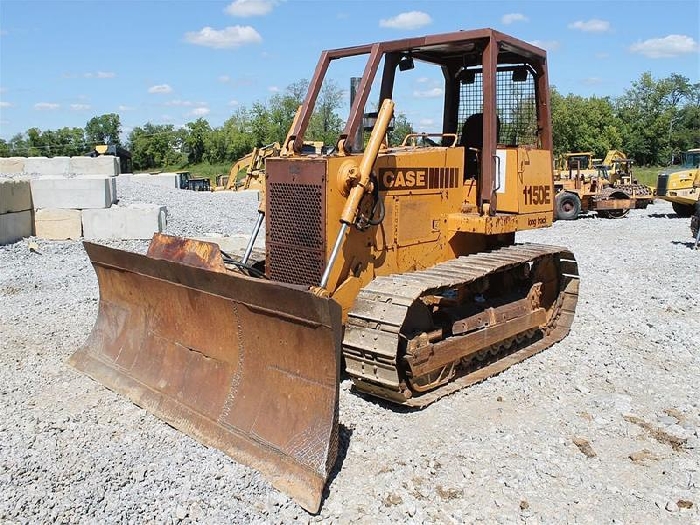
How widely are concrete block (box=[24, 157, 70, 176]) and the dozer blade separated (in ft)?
45.0

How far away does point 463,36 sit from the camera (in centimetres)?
598

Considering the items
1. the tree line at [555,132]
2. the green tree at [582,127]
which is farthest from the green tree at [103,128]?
the green tree at [582,127]

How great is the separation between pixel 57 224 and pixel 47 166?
24.8ft

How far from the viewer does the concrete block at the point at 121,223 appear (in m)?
12.1

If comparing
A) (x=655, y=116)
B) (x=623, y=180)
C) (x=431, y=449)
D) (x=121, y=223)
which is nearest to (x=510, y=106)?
(x=431, y=449)

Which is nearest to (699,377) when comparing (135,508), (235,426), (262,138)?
(235,426)

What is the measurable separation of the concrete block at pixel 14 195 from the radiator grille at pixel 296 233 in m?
7.32

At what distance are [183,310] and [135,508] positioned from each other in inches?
69.7

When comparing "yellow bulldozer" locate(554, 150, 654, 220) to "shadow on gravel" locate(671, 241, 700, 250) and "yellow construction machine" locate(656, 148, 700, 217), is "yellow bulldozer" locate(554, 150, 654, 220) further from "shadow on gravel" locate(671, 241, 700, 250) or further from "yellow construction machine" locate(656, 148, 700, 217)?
"shadow on gravel" locate(671, 241, 700, 250)

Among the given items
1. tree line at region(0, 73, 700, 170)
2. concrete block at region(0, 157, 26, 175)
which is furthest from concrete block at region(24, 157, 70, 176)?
tree line at region(0, 73, 700, 170)

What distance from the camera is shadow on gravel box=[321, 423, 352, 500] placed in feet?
13.2

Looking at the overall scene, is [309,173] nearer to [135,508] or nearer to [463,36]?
[463,36]

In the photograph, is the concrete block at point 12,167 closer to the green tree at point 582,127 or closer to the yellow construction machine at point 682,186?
the yellow construction machine at point 682,186

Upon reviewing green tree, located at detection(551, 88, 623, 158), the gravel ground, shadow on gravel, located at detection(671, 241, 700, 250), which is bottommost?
the gravel ground
